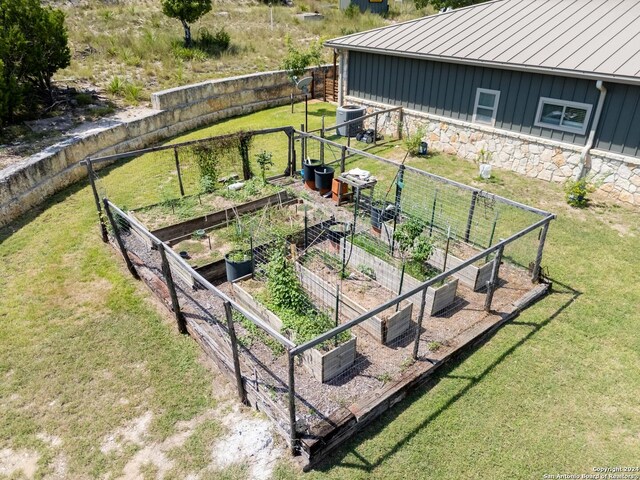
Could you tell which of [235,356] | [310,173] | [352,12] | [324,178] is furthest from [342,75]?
[352,12]

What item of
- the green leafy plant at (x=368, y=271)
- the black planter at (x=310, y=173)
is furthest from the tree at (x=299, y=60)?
Result: the green leafy plant at (x=368, y=271)

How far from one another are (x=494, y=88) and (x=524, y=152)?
2.17 meters

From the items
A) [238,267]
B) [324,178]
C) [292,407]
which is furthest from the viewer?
[324,178]

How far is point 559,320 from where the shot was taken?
24.3 ft

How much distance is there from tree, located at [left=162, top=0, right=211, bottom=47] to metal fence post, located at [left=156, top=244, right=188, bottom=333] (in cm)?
1906

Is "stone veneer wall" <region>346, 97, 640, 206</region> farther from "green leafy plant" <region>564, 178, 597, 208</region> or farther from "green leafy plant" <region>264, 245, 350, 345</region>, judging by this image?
"green leafy plant" <region>264, 245, 350, 345</region>

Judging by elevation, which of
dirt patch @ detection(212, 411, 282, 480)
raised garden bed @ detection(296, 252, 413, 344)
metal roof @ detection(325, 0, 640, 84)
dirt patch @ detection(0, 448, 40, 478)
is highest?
metal roof @ detection(325, 0, 640, 84)

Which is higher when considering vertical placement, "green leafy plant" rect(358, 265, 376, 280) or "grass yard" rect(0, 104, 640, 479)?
"green leafy plant" rect(358, 265, 376, 280)

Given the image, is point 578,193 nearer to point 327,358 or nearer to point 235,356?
point 327,358

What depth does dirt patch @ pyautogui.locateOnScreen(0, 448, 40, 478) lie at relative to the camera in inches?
207

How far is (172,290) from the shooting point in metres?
6.89

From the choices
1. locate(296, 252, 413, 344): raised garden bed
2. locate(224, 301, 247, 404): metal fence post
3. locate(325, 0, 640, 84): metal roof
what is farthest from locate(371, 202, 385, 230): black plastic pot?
locate(325, 0, 640, 84): metal roof

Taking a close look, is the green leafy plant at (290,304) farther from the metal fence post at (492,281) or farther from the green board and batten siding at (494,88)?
the green board and batten siding at (494,88)

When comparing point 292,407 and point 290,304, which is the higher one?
point 292,407
